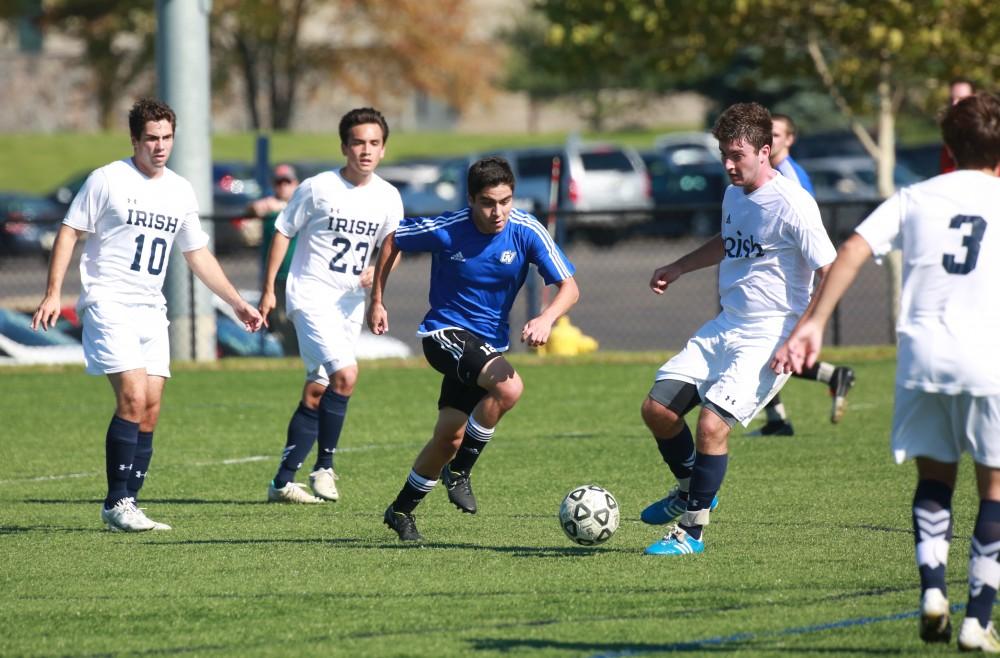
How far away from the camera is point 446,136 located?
57.5m

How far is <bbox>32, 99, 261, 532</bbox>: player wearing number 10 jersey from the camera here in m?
8.27

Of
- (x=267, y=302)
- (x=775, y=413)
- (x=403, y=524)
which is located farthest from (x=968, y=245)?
(x=775, y=413)

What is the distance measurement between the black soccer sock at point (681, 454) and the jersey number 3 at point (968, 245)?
2600 mm

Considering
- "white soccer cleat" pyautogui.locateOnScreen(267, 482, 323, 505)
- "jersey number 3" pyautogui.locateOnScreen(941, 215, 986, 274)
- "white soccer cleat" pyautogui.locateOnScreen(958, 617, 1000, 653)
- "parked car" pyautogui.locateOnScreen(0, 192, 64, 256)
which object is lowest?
"parked car" pyautogui.locateOnScreen(0, 192, 64, 256)

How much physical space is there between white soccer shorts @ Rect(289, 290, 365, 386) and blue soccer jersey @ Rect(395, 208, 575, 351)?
1763 mm

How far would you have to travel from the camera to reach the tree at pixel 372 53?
165ft

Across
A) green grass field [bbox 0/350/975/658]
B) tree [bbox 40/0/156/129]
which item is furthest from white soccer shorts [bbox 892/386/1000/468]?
tree [bbox 40/0/156/129]

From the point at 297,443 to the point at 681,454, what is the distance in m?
2.75

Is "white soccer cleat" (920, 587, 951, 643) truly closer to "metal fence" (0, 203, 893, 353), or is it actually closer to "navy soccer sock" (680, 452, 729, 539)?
"navy soccer sock" (680, 452, 729, 539)

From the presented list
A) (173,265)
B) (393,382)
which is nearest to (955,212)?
(393,382)

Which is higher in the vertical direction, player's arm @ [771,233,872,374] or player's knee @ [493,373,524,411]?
player's arm @ [771,233,872,374]

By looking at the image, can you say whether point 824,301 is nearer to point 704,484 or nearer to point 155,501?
point 704,484

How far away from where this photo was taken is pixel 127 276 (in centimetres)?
836

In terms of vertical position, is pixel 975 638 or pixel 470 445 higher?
pixel 975 638
